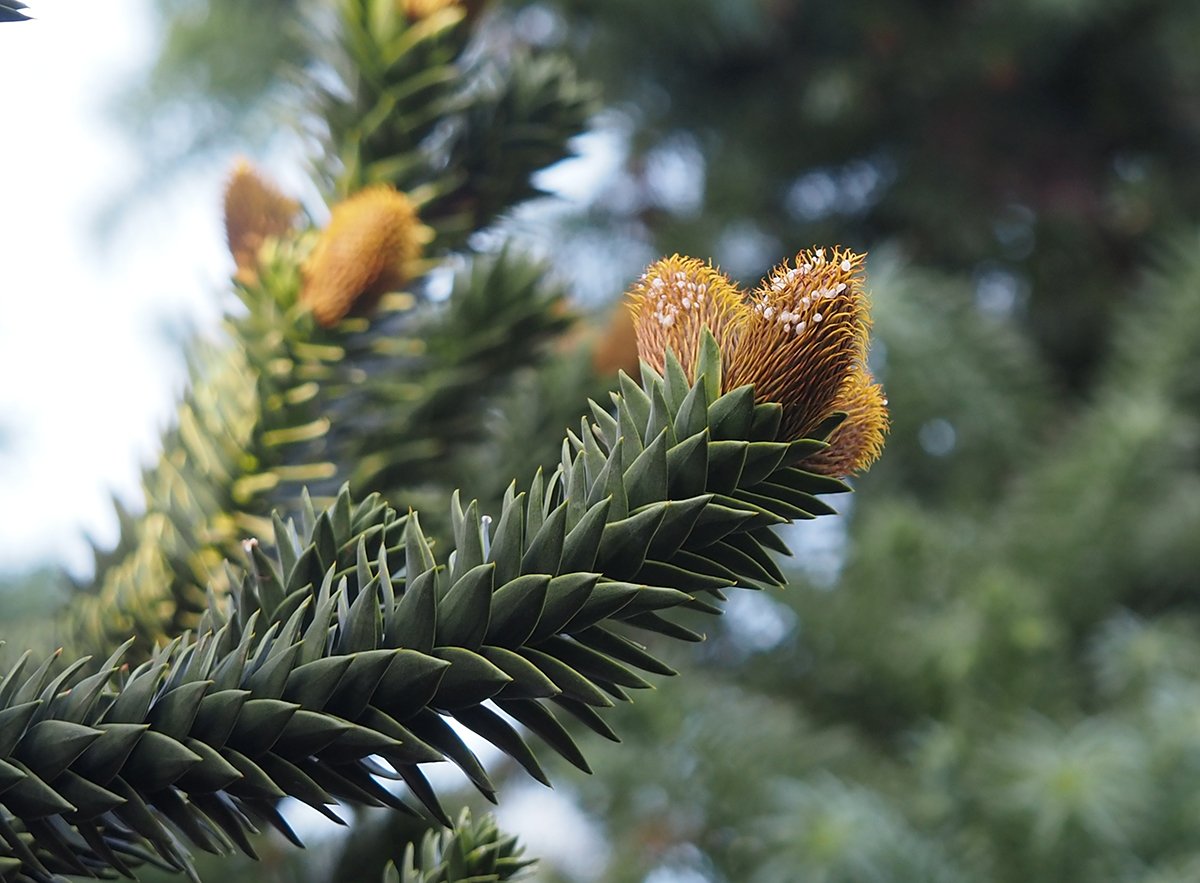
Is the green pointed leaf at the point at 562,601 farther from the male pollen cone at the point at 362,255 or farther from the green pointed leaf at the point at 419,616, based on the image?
the male pollen cone at the point at 362,255

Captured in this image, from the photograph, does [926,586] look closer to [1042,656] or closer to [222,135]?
[1042,656]

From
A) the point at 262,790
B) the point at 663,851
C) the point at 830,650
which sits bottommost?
the point at 262,790

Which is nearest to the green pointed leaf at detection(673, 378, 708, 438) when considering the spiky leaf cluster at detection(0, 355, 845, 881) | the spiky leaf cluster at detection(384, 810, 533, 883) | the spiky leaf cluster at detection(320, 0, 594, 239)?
the spiky leaf cluster at detection(0, 355, 845, 881)

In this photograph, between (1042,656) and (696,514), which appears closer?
(696,514)

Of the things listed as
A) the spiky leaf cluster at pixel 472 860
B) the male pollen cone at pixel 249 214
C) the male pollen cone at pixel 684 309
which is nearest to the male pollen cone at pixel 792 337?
the male pollen cone at pixel 684 309

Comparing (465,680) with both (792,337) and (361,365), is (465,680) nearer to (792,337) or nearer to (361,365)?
(792,337)

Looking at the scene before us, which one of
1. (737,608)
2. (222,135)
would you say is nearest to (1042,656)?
(737,608)
